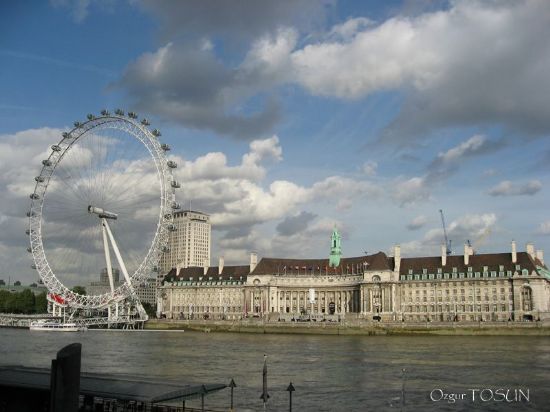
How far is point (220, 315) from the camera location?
153m

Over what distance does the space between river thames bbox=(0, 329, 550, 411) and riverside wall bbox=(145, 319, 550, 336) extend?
30692 millimetres

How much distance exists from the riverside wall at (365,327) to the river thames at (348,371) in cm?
3069

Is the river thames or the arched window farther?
the arched window

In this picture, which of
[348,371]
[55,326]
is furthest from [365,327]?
[348,371]

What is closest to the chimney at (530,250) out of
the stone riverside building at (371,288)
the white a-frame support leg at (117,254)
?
the stone riverside building at (371,288)

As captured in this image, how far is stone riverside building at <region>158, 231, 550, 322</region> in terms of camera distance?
118688mm

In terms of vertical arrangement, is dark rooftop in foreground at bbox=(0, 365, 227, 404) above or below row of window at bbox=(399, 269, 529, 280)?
below

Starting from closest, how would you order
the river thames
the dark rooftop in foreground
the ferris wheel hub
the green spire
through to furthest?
the dark rooftop in foreground, the river thames, the ferris wheel hub, the green spire

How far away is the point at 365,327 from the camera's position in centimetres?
11000

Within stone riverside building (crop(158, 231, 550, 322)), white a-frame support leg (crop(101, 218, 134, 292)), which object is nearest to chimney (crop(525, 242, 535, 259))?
stone riverside building (crop(158, 231, 550, 322))

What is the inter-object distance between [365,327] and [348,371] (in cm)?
6509

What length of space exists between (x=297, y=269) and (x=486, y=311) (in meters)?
48.3

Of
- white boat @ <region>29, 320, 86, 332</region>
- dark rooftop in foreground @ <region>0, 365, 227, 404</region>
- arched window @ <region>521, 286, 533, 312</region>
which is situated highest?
arched window @ <region>521, 286, 533, 312</region>

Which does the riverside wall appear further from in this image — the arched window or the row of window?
the row of window
